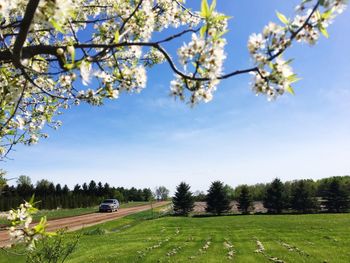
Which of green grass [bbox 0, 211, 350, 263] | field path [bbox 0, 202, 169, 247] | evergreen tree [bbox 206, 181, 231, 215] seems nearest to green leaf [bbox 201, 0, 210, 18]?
green grass [bbox 0, 211, 350, 263]

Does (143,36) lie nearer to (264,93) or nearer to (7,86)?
(7,86)

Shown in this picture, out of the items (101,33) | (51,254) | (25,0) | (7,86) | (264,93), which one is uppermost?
(101,33)

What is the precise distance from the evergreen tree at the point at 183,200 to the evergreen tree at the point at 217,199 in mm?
2343

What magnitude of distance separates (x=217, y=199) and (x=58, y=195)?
34.1m

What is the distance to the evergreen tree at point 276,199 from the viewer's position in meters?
45.8

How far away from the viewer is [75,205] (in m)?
62.9

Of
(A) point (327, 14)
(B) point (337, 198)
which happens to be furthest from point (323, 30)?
(B) point (337, 198)

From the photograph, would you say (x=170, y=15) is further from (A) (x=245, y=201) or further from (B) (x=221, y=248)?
(A) (x=245, y=201)

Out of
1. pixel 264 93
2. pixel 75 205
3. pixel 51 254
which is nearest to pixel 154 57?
pixel 264 93

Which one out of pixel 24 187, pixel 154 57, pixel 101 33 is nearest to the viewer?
pixel 101 33

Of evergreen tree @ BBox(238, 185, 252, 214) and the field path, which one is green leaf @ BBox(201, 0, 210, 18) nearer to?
the field path

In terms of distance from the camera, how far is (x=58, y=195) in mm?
67312

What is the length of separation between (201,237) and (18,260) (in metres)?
10.5

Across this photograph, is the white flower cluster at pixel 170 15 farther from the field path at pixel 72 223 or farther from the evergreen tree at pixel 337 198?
the evergreen tree at pixel 337 198
